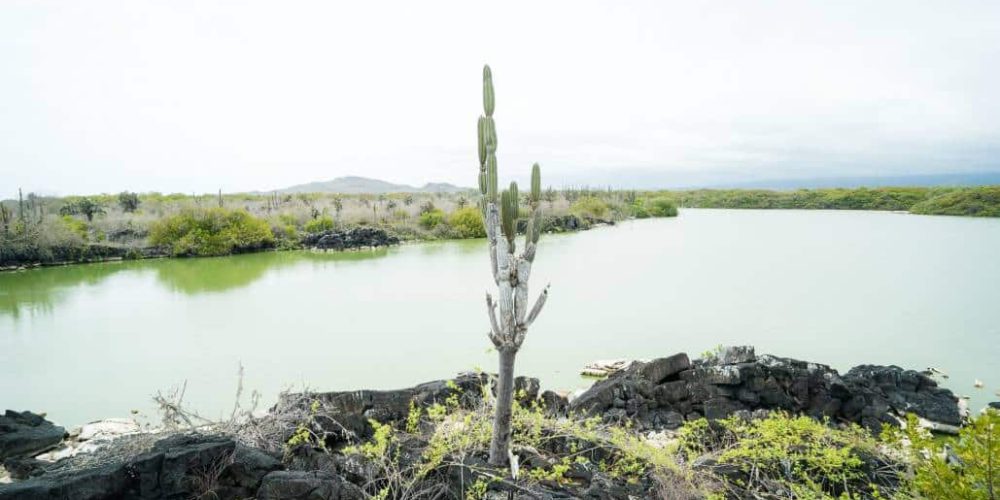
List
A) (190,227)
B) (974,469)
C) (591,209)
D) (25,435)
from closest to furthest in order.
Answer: (974,469)
(25,435)
(190,227)
(591,209)

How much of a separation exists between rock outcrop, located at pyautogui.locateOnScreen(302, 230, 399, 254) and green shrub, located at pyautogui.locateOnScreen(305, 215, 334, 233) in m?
2.38

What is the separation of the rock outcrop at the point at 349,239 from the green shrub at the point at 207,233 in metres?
2.32

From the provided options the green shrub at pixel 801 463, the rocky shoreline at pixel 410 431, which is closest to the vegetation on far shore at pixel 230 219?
the rocky shoreline at pixel 410 431

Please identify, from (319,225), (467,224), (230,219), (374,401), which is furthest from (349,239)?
(374,401)

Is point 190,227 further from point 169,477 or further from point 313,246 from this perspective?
point 169,477

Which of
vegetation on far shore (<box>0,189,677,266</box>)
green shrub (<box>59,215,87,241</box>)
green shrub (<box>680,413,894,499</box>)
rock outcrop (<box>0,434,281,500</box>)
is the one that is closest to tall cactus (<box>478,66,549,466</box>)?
rock outcrop (<box>0,434,281,500</box>)

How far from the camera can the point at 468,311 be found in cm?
1241

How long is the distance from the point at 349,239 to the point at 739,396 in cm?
2268

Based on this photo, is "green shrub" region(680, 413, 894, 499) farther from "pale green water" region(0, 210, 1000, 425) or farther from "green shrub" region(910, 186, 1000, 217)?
"green shrub" region(910, 186, 1000, 217)

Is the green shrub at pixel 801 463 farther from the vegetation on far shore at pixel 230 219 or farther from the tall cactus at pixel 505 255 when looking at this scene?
the vegetation on far shore at pixel 230 219

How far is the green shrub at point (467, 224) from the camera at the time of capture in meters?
30.0

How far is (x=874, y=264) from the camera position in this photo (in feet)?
58.3

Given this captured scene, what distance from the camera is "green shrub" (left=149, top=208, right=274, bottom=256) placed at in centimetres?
2353

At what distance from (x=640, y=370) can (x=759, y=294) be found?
29.7 ft
